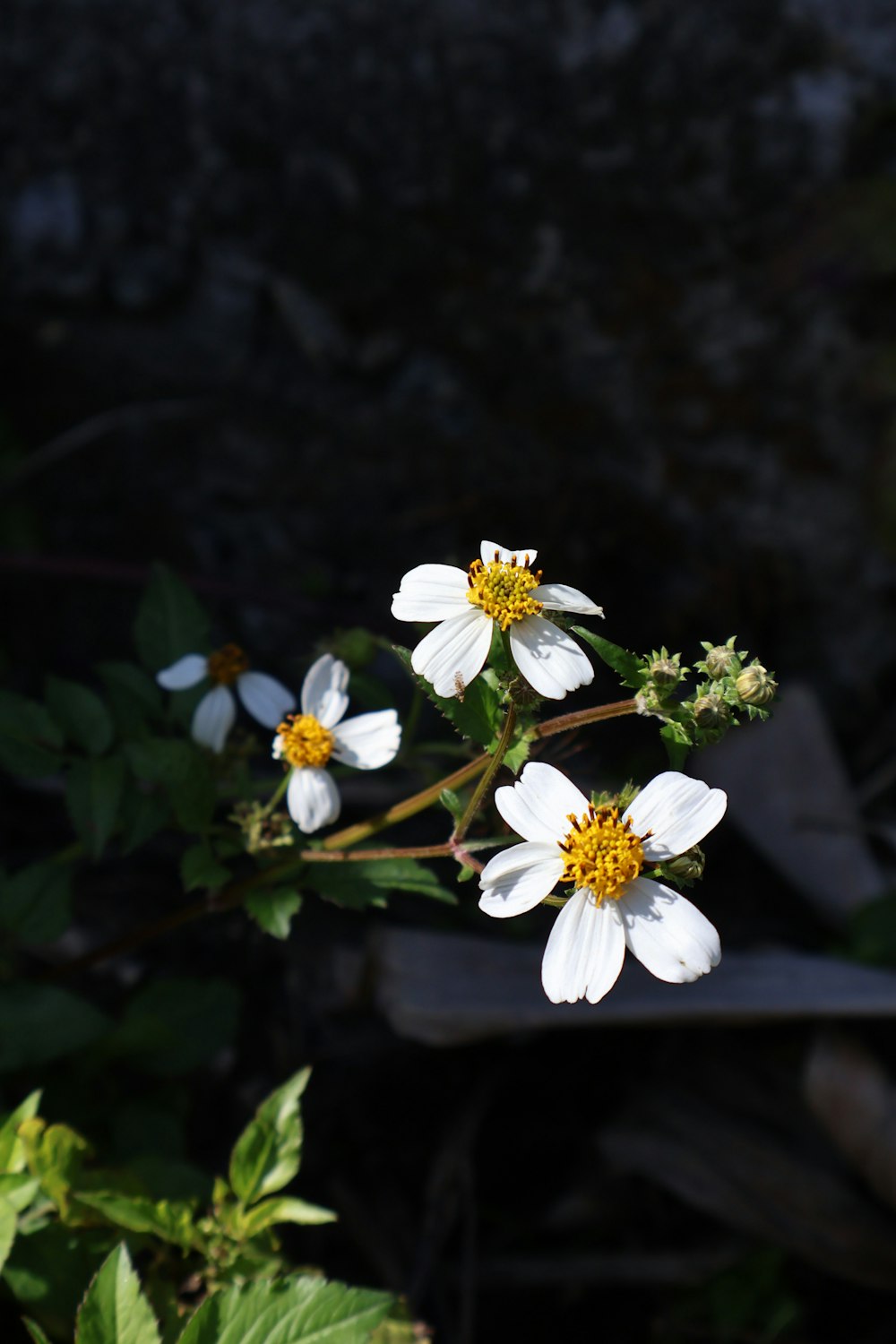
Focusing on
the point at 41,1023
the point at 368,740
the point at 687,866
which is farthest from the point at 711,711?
the point at 41,1023

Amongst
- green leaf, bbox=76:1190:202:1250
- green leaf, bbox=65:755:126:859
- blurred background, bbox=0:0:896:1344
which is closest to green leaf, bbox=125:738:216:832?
green leaf, bbox=65:755:126:859

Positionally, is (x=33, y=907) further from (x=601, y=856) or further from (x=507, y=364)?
(x=507, y=364)

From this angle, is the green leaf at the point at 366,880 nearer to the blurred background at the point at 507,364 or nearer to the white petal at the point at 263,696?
the white petal at the point at 263,696

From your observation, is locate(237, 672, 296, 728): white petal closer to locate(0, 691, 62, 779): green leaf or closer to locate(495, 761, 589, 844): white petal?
locate(0, 691, 62, 779): green leaf

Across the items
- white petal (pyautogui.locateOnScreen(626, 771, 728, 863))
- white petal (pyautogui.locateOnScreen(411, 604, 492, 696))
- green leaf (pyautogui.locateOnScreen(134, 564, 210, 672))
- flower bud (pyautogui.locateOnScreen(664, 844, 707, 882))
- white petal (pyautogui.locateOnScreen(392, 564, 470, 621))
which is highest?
green leaf (pyautogui.locateOnScreen(134, 564, 210, 672))

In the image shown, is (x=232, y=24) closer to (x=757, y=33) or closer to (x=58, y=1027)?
(x=757, y=33)

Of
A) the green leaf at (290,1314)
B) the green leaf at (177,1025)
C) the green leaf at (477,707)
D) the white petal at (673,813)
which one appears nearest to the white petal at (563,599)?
the green leaf at (477,707)

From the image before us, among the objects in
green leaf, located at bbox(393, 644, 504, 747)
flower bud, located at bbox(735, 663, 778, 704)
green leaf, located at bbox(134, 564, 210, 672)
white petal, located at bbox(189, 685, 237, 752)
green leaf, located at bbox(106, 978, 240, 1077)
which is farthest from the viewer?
green leaf, located at bbox(106, 978, 240, 1077)
